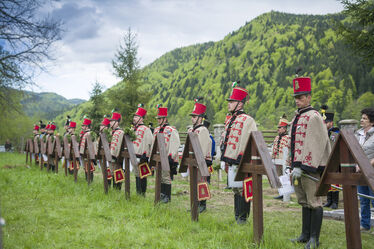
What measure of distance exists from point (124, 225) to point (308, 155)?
287 centimetres

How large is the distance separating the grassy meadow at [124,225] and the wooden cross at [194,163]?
241 mm

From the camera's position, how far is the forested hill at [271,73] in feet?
224

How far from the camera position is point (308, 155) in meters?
4.07

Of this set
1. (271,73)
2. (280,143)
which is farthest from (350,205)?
(271,73)

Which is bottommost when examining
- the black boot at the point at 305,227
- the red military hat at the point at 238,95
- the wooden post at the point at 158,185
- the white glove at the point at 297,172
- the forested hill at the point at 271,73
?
the black boot at the point at 305,227

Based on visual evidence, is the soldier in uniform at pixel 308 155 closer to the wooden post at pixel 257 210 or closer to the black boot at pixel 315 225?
the black boot at pixel 315 225

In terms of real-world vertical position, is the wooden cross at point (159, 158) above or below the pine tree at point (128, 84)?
below

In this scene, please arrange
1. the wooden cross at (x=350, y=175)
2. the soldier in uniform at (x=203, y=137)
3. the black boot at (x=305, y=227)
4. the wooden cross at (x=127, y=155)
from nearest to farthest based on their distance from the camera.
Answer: the wooden cross at (x=350, y=175) < the black boot at (x=305, y=227) < the wooden cross at (x=127, y=155) < the soldier in uniform at (x=203, y=137)

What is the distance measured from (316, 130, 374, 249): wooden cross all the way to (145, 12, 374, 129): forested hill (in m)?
38.9

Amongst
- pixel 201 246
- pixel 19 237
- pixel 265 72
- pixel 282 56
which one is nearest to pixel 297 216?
pixel 201 246

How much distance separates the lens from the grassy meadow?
3883 mm

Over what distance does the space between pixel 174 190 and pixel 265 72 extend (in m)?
103

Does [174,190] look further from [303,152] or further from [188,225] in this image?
[303,152]

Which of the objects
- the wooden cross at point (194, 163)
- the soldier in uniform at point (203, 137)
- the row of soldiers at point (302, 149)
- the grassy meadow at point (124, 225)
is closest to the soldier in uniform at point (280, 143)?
the grassy meadow at point (124, 225)
